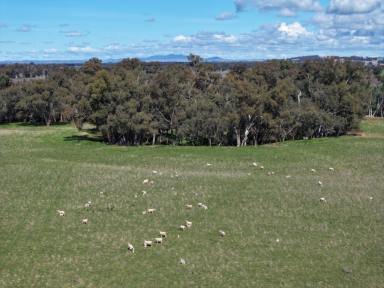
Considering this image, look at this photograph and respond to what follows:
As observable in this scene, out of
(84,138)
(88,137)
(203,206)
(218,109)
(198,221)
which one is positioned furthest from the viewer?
(88,137)

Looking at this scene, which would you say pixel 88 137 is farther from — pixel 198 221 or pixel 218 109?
pixel 198 221

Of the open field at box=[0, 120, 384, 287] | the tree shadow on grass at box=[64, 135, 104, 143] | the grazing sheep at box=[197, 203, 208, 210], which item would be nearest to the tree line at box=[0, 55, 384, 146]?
the tree shadow on grass at box=[64, 135, 104, 143]

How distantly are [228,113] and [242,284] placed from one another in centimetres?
4217

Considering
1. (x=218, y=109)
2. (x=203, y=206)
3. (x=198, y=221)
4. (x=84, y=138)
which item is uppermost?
(x=218, y=109)

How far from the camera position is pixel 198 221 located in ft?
97.9

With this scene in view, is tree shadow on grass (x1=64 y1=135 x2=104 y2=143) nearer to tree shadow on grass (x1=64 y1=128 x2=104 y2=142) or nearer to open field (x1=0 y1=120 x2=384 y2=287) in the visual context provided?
tree shadow on grass (x1=64 y1=128 x2=104 y2=142)

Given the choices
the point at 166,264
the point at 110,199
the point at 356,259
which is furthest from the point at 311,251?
the point at 110,199

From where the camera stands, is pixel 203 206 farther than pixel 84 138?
No

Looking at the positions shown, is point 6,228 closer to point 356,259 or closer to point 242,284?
point 242,284

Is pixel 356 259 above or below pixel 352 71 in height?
below

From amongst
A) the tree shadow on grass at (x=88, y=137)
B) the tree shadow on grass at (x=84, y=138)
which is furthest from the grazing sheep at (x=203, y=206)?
the tree shadow on grass at (x=88, y=137)

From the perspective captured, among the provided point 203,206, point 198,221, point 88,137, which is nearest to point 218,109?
point 88,137

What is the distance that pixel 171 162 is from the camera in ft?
163

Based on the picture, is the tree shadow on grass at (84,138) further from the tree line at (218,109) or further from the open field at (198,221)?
the open field at (198,221)
